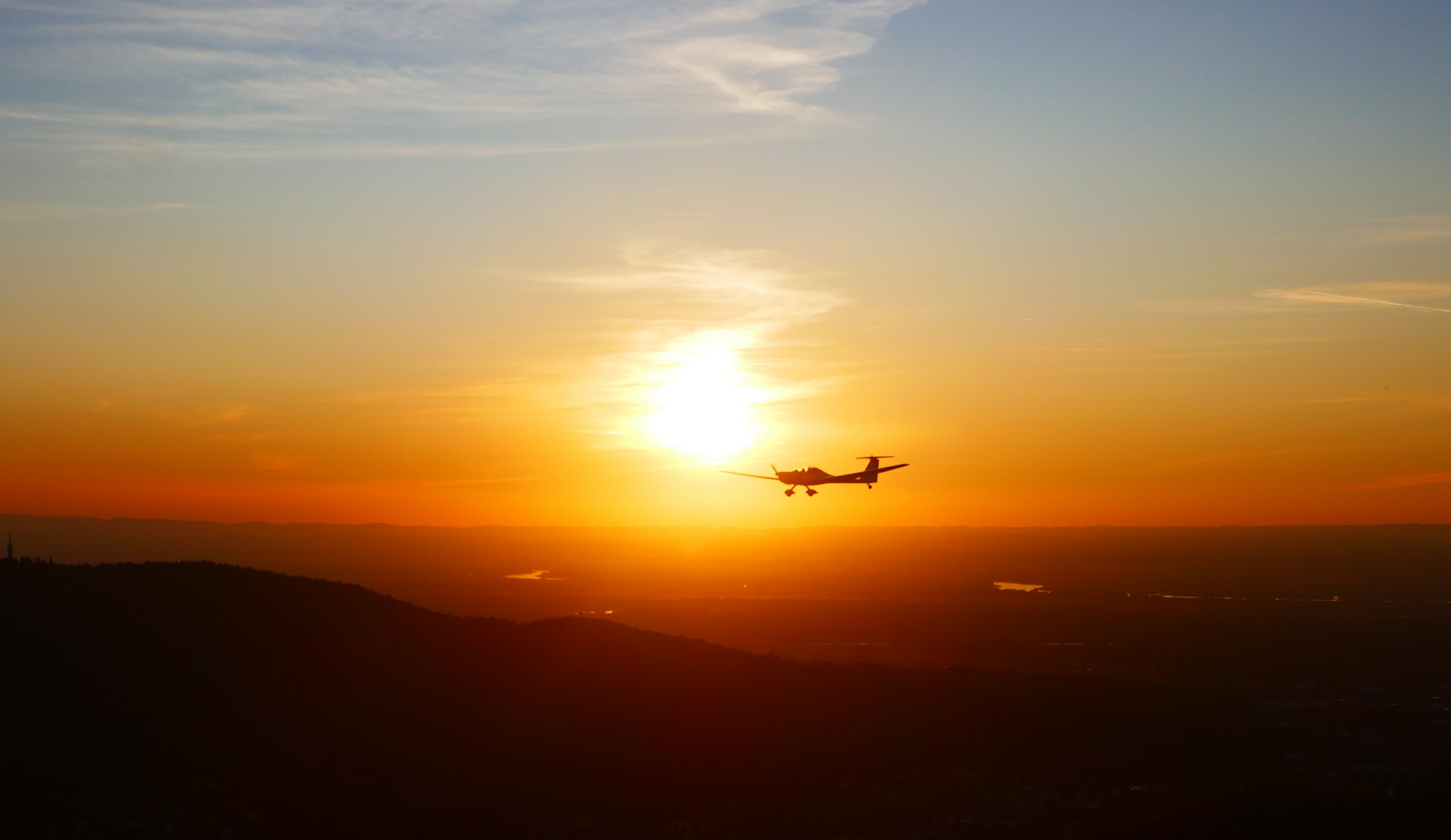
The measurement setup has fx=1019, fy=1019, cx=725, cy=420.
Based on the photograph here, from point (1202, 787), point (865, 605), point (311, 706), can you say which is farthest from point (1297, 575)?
point (311, 706)

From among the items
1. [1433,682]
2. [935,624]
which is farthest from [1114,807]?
[935,624]

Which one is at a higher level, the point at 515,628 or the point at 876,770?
the point at 515,628

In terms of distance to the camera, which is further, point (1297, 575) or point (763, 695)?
point (1297, 575)

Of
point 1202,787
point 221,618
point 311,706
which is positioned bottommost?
point 1202,787

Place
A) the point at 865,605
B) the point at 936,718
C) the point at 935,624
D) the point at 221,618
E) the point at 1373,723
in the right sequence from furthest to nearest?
the point at 865,605 → the point at 935,624 → the point at 1373,723 → the point at 936,718 → the point at 221,618

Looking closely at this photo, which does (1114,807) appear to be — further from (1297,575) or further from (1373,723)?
(1297,575)

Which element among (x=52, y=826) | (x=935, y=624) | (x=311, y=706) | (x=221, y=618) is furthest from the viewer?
(x=935, y=624)
